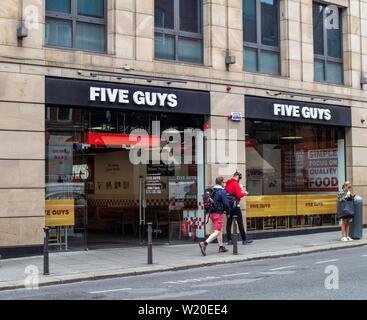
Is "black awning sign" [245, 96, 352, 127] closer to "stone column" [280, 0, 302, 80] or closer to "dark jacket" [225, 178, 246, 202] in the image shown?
"stone column" [280, 0, 302, 80]

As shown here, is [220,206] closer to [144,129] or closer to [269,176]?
[144,129]

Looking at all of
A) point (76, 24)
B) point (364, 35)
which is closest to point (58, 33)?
point (76, 24)

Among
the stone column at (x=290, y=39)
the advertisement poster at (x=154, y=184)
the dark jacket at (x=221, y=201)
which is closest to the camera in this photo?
the dark jacket at (x=221, y=201)

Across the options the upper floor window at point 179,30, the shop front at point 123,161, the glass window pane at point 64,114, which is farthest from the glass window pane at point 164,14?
the glass window pane at point 64,114

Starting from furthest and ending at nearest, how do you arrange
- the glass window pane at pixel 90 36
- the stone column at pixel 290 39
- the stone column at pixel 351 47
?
the stone column at pixel 351 47 < the stone column at pixel 290 39 < the glass window pane at pixel 90 36

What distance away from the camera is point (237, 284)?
33.7 feet

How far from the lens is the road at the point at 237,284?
9.07 m

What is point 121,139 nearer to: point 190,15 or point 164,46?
point 164,46

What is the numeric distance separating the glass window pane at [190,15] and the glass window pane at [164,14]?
35 cm

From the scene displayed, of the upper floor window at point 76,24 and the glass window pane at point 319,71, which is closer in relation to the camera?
the upper floor window at point 76,24

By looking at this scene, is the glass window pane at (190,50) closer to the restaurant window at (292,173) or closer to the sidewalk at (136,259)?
the restaurant window at (292,173)

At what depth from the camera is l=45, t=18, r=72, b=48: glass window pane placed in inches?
602

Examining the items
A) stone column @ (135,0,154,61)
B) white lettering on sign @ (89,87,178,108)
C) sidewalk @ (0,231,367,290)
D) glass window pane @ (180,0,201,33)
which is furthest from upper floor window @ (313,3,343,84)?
stone column @ (135,0,154,61)

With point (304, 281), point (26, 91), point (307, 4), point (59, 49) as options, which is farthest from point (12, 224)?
point (307, 4)
